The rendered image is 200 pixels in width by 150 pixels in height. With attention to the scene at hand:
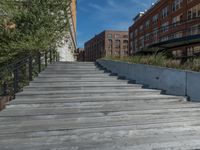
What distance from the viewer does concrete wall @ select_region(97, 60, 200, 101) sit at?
802 centimetres

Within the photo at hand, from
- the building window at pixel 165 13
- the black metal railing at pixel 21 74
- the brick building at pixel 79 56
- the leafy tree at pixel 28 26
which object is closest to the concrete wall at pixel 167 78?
the leafy tree at pixel 28 26

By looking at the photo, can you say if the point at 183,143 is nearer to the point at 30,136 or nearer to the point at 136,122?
the point at 136,122

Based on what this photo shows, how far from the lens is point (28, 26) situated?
12102mm

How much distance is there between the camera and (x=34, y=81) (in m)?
9.20

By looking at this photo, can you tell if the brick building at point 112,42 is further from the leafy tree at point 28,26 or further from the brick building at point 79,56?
the leafy tree at point 28,26

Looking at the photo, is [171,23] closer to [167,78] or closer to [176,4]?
[176,4]

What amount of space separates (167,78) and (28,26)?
25.3 ft

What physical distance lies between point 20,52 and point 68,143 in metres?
8.36

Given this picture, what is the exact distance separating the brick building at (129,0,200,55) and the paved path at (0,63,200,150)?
1143 centimetres

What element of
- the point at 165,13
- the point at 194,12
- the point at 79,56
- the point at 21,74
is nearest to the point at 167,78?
the point at 21,74

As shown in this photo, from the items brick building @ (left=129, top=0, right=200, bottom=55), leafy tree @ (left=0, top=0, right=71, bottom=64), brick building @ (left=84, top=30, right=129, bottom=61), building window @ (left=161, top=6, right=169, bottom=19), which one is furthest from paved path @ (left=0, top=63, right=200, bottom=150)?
brick building @ (left=84, top=30, right=129, bottom=61)

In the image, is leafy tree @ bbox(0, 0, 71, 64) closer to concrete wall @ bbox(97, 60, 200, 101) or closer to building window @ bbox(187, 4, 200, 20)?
concrete wall @ bbox(97, 60, 200, 101)

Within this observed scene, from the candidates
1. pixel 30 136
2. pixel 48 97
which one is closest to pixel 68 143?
pixel 30 136

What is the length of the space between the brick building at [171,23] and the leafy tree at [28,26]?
9.86 meters
